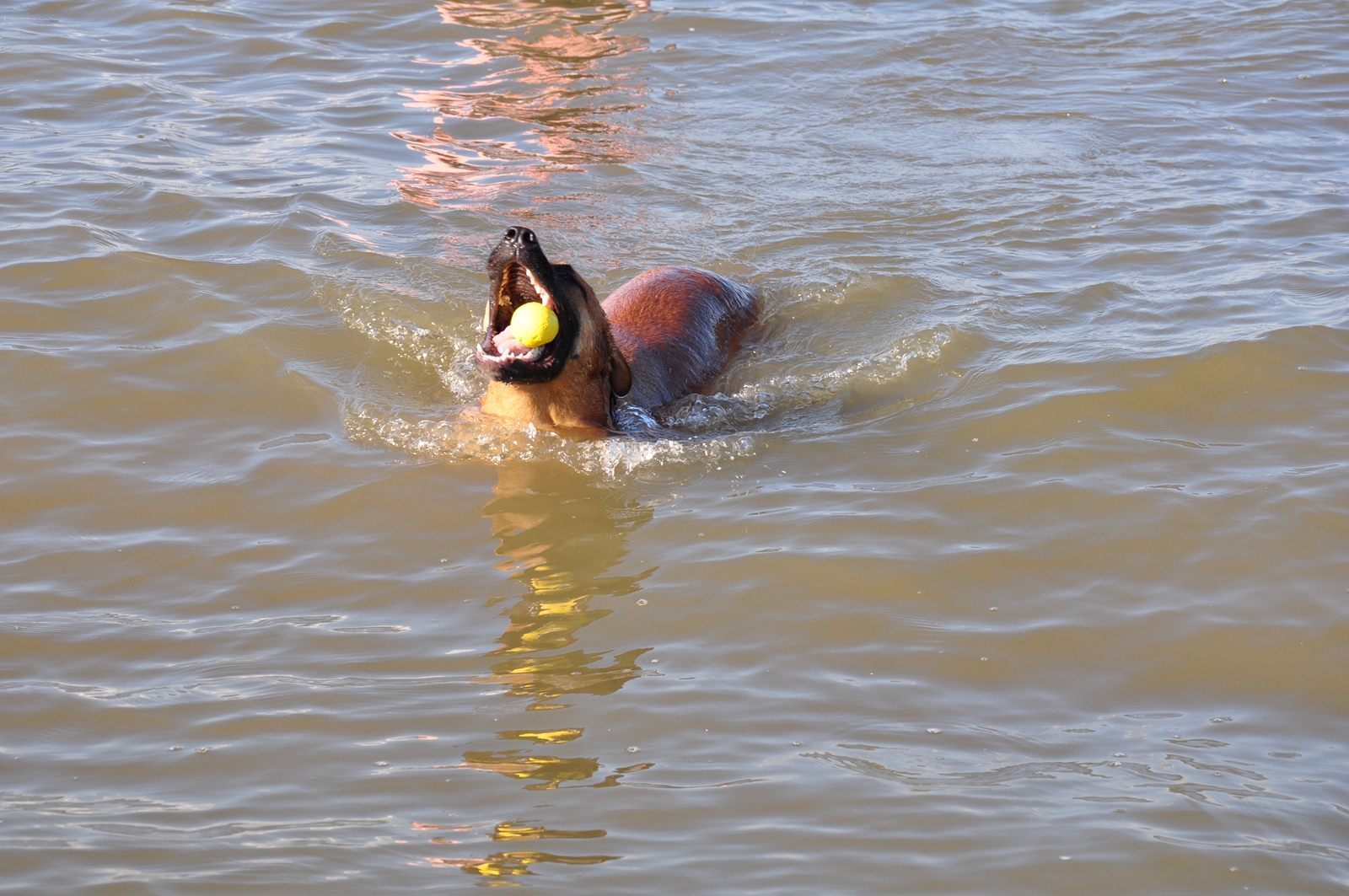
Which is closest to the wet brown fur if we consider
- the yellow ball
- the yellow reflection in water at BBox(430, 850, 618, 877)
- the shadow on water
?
the yellow ball

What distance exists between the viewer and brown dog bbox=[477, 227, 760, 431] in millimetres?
5855

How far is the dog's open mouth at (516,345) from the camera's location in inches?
230

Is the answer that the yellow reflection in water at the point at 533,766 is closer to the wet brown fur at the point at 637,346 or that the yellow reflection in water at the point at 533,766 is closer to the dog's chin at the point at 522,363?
the dog's chin at the point at 522,363

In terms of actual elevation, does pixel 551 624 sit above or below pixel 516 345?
below

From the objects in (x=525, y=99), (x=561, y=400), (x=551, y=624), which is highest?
(x=525, y=99)

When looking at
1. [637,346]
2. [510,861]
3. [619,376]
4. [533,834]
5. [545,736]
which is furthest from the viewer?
[637,346]

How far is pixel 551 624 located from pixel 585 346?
172 cm

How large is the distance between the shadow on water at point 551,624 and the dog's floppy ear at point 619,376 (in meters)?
0.59

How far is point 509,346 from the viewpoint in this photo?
233 inches

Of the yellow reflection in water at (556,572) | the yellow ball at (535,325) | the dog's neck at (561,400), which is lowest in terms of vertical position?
the yellow reflection in water at (556,572)

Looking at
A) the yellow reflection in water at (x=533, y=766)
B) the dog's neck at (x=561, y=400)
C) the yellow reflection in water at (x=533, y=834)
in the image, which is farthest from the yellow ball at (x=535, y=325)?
the yellow reflection in water at (x=533, y=834)

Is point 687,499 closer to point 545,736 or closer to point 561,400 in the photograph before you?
point 561,400

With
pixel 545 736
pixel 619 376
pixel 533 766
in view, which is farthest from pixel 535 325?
pixel 533 766

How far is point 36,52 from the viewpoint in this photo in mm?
11445
